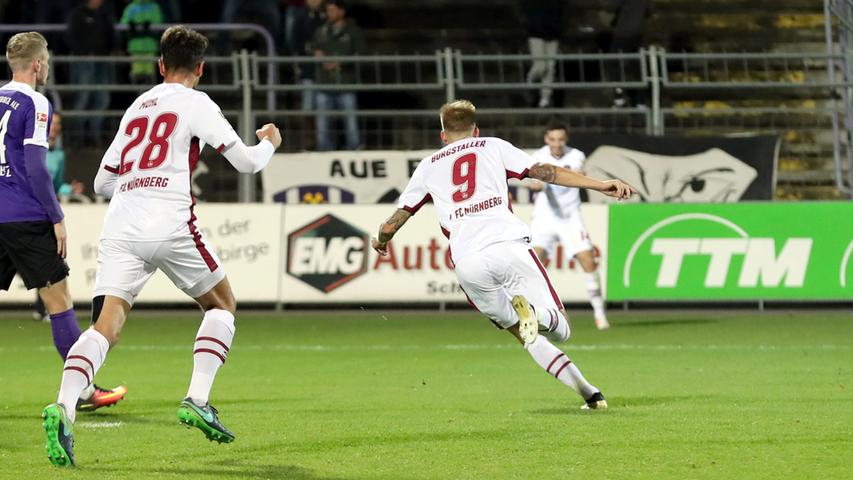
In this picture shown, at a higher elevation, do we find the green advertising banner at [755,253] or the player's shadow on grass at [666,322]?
the green advertising banner at [755,253]

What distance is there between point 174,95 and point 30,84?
1622 mm

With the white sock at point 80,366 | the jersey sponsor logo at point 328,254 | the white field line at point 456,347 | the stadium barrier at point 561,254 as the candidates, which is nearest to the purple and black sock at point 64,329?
the white sock at point 80,366

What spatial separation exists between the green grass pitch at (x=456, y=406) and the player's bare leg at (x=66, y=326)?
10 centimetres

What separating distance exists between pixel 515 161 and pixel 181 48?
242 cm

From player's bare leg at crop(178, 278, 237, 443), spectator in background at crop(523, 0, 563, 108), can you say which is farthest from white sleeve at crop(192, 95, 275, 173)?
spectator in background at crop(523, 0, 563, 108)

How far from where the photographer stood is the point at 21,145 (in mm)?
9242

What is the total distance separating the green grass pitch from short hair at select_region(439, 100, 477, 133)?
5.69 feet

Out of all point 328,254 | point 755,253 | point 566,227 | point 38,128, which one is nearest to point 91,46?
point 328,254

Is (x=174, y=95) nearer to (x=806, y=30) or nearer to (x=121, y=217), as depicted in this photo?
(x=121, y=217)

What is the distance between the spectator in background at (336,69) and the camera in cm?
2039

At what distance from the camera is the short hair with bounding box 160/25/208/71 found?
7.71 metres

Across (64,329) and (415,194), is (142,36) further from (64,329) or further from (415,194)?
(415,194)

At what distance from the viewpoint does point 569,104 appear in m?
22.1

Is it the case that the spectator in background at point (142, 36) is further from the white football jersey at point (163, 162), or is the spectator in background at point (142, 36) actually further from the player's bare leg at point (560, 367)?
the white football jersey at point (163, 162)
